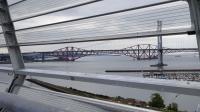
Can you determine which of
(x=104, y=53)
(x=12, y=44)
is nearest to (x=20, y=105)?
(x=104, y=53)

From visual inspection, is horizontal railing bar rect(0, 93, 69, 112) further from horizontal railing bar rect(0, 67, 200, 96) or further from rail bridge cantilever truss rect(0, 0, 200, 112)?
horizontal railing bar rect(0, 67, 200, 96)

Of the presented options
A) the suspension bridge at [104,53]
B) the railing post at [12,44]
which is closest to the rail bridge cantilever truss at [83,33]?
the railing post at [12,44]

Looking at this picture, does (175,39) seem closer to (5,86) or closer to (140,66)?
(140,66)

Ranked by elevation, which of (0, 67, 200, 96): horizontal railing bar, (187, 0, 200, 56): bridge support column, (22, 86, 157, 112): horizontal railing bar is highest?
(187, 0, 200, 56): bridge support column

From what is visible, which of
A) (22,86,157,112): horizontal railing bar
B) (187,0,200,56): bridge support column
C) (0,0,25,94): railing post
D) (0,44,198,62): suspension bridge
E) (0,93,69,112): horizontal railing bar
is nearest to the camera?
(0,93,69,112): horizontal railing bar

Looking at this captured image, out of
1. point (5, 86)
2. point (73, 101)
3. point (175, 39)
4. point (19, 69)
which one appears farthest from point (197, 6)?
point (5, 86)

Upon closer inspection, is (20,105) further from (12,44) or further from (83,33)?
(12,44)

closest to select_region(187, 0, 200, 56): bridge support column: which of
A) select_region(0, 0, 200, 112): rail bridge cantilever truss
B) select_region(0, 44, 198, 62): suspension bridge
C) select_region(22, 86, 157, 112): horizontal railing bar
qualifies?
select_region(0, 0, 200, 112): rail bridge cantilever truss
